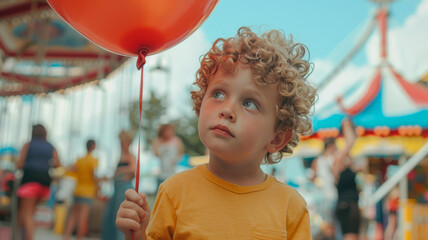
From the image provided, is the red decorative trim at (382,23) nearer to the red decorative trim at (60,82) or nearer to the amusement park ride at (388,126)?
the amusement park ride at (388,126)

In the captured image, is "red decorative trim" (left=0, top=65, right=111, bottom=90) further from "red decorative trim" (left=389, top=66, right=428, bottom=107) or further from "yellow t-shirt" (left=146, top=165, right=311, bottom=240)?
"yellow t-shirt" (left=146, top=165, right=311, bottom=240)

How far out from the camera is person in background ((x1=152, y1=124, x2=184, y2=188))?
4867 millimetres

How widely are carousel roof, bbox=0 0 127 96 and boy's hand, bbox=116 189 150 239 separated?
4082 mm

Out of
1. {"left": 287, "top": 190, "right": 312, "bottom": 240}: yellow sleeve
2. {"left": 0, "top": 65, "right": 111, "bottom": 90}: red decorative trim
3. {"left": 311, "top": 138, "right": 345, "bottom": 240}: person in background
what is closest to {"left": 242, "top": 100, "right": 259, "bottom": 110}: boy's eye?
{"left": 287, "top": 190, "right": 312, "bottom": 240}: yellow sleeve

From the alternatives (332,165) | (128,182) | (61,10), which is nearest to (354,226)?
(332,165)

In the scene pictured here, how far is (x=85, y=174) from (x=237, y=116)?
14.7ft

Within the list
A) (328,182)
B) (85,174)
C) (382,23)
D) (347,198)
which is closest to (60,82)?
(85,174)

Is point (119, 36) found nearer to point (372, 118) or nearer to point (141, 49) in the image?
point (141, 49)

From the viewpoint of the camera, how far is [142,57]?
1.25 metres

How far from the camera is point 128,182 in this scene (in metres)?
4.28

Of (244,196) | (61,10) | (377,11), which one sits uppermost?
(377,11)

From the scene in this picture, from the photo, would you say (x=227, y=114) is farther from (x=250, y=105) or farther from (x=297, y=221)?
(x=297, y=221)

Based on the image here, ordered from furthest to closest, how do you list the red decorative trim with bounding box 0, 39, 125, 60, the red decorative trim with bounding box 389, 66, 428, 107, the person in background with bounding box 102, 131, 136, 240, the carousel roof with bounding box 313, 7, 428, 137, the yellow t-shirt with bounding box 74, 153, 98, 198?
the red decorative trim with bounding box 389, 66, 428, 107 → the red decorative trim with bounding box 0, 39, 125, 60 → the carousel roof with bounding box 313, 7, 428, 137 → the yellow t-shirt with bounding box 74, 153, 98, 198 → the person in background with bounding box 102, 131, 136, 240

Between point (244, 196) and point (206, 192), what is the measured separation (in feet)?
0.34
